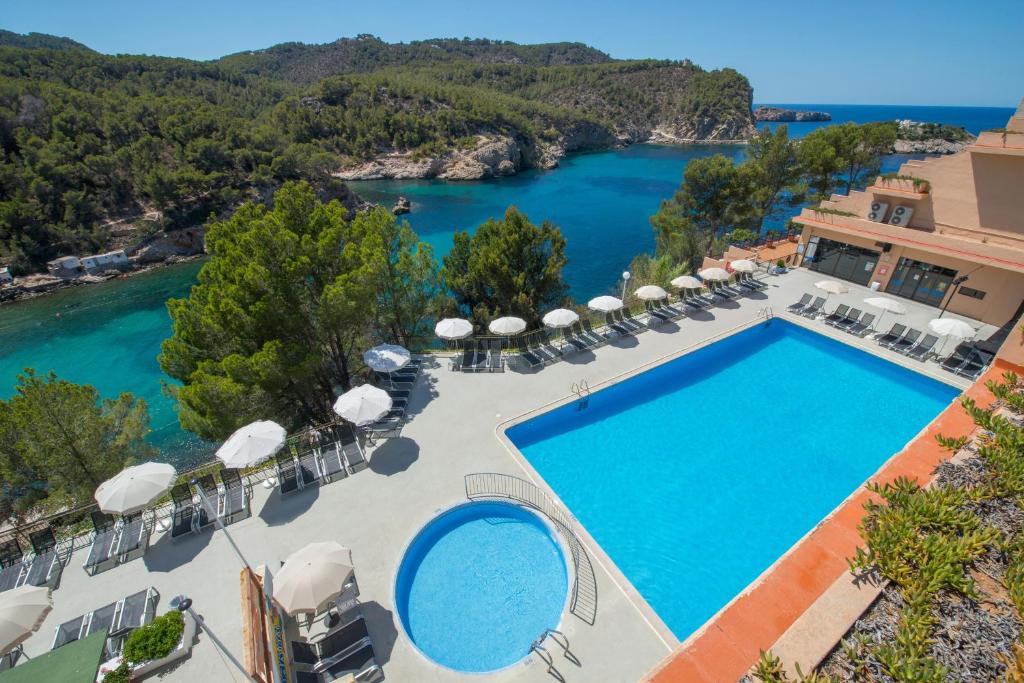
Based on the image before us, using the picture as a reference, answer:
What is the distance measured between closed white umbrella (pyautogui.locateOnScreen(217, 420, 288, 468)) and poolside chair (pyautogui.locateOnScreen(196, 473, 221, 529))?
1.09 meters

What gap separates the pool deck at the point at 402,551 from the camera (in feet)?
21.5

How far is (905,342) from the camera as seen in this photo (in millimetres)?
15367

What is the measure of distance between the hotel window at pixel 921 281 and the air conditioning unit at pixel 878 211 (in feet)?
7.16

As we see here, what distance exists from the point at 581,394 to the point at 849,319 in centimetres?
1226

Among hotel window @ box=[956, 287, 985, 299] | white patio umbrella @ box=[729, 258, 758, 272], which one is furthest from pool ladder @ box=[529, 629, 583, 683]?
hotel window @ box=[956, 287, 985, 299]

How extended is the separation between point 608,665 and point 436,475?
210 inches

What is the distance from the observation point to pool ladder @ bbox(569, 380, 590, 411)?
1305 cm

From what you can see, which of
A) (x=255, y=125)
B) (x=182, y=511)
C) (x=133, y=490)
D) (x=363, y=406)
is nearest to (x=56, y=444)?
(x=182, y=511)

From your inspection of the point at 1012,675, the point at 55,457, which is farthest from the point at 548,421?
the point at 55,457

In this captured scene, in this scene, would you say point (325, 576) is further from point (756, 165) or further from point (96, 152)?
point (96, 152)

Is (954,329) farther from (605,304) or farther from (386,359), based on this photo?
(386,359)

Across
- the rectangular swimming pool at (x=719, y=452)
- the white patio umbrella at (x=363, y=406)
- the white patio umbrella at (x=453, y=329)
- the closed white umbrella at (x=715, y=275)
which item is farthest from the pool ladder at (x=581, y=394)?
the closed white umbrella at (x=715, y=275)

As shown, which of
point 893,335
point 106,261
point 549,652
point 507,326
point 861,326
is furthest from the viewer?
point 106,261

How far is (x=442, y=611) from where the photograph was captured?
7.89 metres
